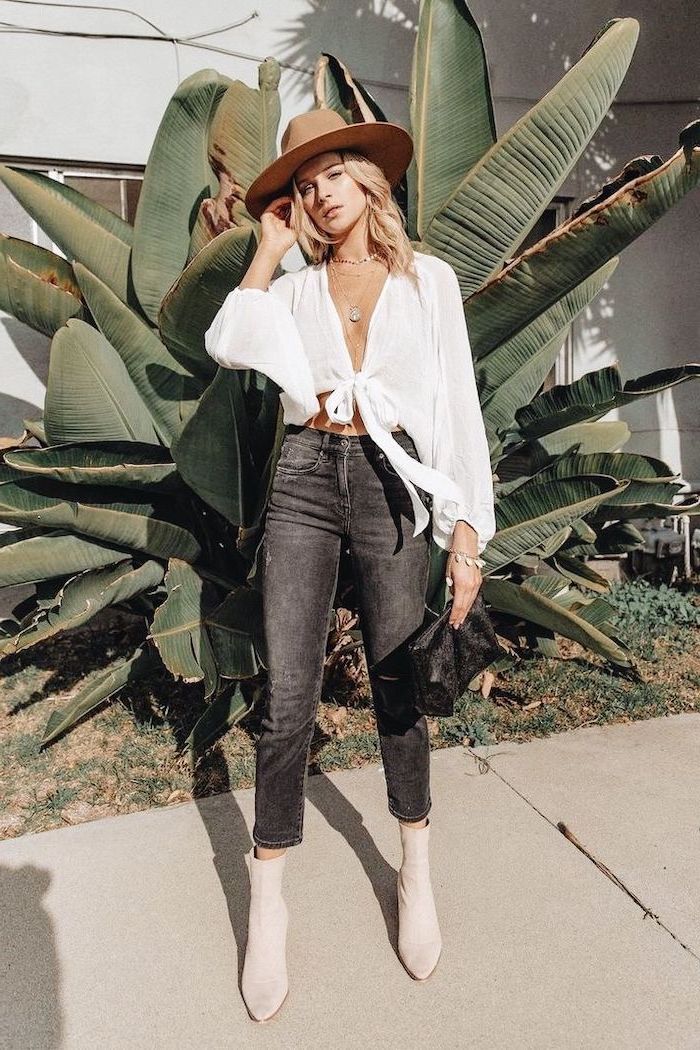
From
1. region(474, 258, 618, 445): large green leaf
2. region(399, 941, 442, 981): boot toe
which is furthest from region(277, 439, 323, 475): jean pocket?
region(474, 258, 618, 445): large green leaf

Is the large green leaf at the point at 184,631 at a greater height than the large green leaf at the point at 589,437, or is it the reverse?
the large green leaf at the point at 589,437

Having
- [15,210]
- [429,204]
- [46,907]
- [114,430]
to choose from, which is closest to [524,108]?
[429,204]

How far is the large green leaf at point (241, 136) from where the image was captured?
2.75 meters

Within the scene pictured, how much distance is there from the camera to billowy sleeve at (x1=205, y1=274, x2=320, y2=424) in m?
1.78

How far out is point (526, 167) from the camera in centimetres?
247

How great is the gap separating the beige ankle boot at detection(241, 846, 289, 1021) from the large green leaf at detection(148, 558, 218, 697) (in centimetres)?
70

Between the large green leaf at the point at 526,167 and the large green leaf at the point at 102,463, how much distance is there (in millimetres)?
1121

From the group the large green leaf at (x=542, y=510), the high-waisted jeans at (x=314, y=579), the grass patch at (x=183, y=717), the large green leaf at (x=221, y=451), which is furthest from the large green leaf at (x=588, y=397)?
the high-waisted jeans at (x=314, y=579)

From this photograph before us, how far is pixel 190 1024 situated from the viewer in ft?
5.63

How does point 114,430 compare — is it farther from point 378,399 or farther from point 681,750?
point 681,750

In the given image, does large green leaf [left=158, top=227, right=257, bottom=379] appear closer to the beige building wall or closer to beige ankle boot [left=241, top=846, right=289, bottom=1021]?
beige ankle boot [left=241, top=846, right=289, bottom=1021]

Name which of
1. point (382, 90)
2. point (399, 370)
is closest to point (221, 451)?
point (399, 370)

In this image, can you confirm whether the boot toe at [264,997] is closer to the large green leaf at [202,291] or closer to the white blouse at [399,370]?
the white blouse at [399,370]

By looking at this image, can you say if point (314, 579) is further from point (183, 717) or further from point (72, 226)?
point (72, 226)
